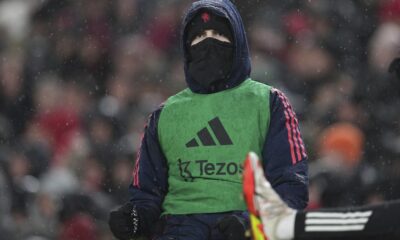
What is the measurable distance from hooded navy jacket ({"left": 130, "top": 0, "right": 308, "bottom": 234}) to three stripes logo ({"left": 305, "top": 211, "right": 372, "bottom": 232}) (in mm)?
565

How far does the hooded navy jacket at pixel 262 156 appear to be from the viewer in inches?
209

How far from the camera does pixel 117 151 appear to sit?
946cm

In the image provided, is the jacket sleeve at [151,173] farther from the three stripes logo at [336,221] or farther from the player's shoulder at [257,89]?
the three stripes logo at [336,221]

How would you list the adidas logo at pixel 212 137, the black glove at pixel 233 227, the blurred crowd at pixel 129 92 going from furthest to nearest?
1. the blurred crowd at pixel 129 92
2. the adidas logo at pixel 212 137
3. the black glove at pixel 233 227

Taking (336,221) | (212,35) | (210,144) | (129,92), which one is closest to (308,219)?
(336,221)

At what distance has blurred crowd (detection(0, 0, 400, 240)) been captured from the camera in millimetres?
8891

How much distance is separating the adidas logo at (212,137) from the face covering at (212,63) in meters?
0.20

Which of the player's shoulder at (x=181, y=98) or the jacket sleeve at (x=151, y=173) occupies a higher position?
the player's shoulder at (x=181, y=98)

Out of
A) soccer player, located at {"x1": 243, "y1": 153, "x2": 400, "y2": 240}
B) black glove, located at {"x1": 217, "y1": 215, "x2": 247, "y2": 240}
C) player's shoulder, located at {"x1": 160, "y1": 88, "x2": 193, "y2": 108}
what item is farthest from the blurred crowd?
soccer player, located at {"x1": 243, "y1": 153, "x2": 400, "y2": 240}

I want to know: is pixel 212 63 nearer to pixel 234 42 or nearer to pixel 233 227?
pixel 234 42

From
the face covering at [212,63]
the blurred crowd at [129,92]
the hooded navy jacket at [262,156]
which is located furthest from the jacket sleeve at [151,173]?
the blurred crowd at [129,92]

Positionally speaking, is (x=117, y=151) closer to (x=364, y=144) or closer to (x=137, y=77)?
(x=137, y=77)

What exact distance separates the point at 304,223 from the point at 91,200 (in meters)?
4.57

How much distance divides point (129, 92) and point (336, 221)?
17.9ft
